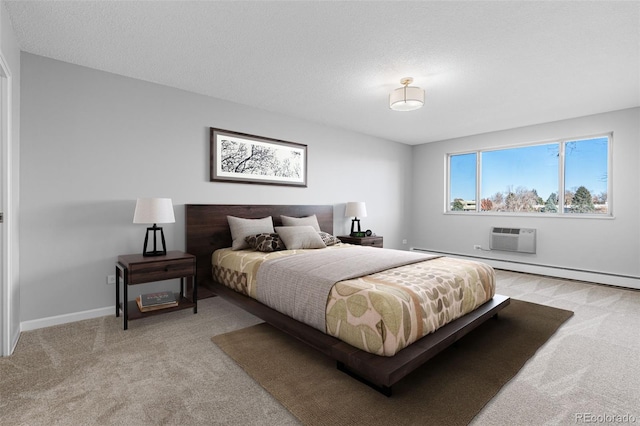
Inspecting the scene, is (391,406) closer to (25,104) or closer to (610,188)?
(25,104)

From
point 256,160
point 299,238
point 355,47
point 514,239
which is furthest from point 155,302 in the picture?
point 514,239

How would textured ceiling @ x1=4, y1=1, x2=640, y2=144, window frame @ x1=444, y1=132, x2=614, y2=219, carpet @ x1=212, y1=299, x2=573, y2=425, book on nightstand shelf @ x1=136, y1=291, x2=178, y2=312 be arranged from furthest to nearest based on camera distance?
window frame @ x1=444, y1=132, x2=614, y2=219, book on nightstand shelf @ x1=136, y1=291, x2=178, y2=312, textured ceiling @ x1=4, y1=1, x2=640, y2=144, carpet @ x1=212, y1=299, x2=573, y2=425

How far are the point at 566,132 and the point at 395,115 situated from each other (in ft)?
8.92

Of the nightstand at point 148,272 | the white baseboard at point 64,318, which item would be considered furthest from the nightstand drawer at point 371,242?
the white baseboard at point 64,318

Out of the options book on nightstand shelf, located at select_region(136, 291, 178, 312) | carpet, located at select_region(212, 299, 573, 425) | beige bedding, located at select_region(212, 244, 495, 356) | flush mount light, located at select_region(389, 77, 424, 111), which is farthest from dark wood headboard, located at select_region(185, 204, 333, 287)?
flush mount light, located at select_region(389, 77, 424, 111)

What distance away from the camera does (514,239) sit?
5434 millimetres

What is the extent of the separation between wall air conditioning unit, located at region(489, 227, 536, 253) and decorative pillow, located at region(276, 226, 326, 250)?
136 inches

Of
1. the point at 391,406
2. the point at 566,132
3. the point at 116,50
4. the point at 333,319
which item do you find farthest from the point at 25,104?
the point at 566,132

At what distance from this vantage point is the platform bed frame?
74.3 inches

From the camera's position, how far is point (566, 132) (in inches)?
194

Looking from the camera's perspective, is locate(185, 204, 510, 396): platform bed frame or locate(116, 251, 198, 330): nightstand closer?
locate(185, 204, 510, 396): platform bed frame

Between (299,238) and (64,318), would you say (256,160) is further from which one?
(64,318)

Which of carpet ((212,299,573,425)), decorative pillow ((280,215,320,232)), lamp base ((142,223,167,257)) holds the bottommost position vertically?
carpet ((212,299,573,425))

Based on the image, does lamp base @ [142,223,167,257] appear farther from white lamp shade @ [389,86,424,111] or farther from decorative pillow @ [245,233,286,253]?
white lamp shade @ [389,86,424,111]
